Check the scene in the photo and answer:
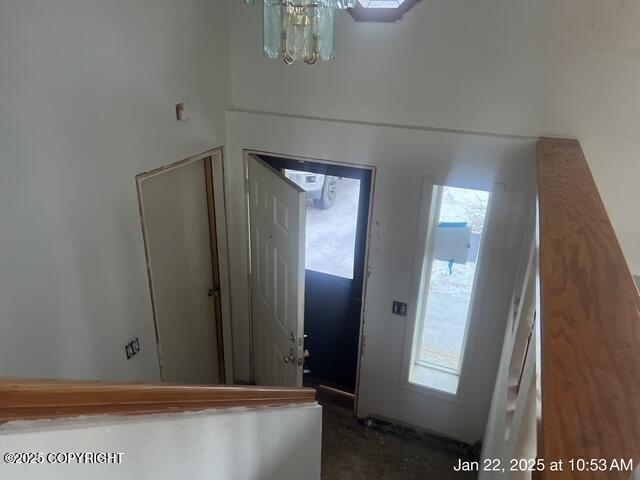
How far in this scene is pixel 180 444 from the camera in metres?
0.80

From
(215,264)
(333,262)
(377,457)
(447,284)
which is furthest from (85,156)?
(377,457)

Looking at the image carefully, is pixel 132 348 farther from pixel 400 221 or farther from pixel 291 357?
pixel 400 221

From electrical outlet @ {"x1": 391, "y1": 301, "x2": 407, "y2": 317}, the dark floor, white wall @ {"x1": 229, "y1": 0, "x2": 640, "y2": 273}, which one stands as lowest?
the dark floor

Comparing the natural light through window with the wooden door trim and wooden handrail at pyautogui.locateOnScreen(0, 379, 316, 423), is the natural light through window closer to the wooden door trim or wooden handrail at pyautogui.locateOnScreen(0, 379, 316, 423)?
the wooden door trim

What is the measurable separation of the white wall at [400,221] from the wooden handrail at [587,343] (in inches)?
45.1

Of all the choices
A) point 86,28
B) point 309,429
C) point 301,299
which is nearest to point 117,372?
point 301,299

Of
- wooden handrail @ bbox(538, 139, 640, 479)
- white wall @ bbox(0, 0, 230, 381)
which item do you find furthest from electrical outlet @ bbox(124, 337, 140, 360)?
wooden handrail @ bbox(538, 139, 640, 479)

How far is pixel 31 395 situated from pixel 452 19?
2.35 meters

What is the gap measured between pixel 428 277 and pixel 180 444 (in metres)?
2.20

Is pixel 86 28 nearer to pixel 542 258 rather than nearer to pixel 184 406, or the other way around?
pixel 184 406

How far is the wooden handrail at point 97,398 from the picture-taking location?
20.6 inches

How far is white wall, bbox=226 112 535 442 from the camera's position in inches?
94.7

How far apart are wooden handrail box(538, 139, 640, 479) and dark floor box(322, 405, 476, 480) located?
7.54 feet

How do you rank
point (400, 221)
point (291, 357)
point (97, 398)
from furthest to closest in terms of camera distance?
point (291, 357) → point (400, 221) → point (97, 398)
